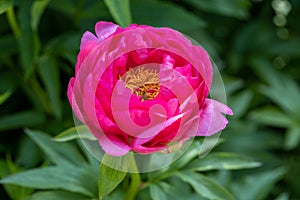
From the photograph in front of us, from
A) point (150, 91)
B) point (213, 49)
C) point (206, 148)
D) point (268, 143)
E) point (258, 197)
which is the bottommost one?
point (268, 143)

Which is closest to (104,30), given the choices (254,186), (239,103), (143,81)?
(143,81)

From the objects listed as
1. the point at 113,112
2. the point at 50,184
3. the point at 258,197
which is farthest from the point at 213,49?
the point at 113,112

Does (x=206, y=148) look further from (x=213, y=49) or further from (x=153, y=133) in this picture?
(x=213, y=49)

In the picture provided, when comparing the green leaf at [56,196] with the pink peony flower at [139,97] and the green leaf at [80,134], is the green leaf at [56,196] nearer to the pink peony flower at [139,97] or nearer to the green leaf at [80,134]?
the green leaf at [80,134]

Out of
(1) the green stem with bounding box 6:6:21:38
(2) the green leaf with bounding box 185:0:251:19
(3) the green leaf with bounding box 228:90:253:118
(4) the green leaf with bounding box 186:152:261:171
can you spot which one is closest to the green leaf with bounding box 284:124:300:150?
(3) the green leaf with bounding box 228:90:253:118

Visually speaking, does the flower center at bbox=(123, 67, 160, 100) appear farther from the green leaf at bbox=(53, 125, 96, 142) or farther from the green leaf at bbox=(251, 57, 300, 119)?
the green leaf at bbox=(251, 57, 300, 119)
